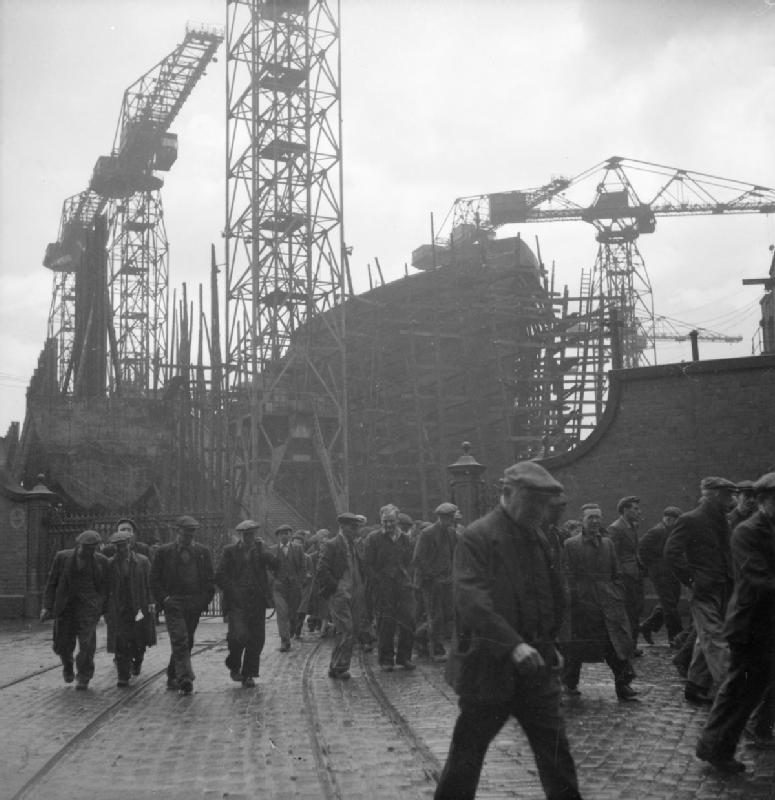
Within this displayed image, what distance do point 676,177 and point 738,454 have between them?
49213 millimetres

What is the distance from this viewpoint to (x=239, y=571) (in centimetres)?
1052

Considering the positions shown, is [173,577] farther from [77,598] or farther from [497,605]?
[497,605]

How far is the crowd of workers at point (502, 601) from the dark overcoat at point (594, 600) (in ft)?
0.04

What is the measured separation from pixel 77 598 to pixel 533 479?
747cm

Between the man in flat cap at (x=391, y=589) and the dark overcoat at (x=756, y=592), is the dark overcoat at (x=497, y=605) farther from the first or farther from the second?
the man in flat cap at (x=391, y=589)

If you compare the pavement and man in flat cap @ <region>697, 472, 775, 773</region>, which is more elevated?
man in flat cap @ <region>697, 472, 775, 773</region>

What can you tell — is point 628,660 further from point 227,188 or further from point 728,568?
point 227,188

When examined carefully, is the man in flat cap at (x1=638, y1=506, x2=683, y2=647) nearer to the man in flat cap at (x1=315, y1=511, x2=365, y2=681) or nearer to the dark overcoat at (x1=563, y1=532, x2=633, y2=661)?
the dark overcoat at (x1=563, y1=532, x2=633, y2=661)

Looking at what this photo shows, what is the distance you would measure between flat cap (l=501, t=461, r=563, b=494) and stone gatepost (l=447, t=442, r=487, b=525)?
12.2 metres

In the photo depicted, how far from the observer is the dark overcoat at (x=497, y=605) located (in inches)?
177

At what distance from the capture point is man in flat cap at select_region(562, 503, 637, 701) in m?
8.93

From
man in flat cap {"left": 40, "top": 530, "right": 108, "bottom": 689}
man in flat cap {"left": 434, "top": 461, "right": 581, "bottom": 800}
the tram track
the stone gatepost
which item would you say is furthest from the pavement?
the stone gatepost

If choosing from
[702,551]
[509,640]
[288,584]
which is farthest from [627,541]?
[509,640]

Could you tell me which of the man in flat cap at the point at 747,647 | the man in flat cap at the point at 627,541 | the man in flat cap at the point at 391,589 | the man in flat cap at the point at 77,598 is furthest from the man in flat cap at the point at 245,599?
the man in flat cap at the point at 747,647
